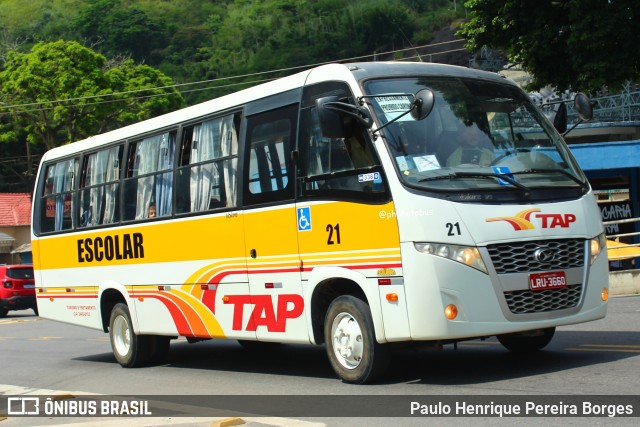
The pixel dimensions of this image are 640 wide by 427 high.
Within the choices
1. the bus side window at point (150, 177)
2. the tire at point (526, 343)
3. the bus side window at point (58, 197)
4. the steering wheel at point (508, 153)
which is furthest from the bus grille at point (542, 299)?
the bus side window at point (58, 197)

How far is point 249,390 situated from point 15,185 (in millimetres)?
89654

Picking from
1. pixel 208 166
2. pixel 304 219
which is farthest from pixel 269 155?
pixel 208 166

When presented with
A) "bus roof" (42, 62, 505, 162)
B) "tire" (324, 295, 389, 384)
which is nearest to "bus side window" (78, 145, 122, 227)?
"bus roof" (42, 62, 505, 162)

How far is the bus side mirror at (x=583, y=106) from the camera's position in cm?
1015

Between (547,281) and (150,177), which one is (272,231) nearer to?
(547,281)

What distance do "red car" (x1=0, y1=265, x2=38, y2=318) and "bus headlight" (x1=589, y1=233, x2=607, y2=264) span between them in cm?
2464

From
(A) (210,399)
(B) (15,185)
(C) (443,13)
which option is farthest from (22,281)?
(C) (443,13)

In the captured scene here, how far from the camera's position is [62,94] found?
5750 cm

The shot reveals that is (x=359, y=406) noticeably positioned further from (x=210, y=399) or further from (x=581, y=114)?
(x=581, y=114)

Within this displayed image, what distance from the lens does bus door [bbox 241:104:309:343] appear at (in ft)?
34.1

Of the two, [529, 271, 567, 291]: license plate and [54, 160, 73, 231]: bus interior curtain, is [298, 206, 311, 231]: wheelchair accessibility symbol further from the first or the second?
[54, 160, 73, 231]: bus interior curtain

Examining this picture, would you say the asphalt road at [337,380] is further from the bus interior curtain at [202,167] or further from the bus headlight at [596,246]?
the bus interior curtain at [202,167]

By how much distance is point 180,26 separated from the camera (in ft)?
475

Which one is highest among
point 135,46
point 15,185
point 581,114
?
point 135,46
